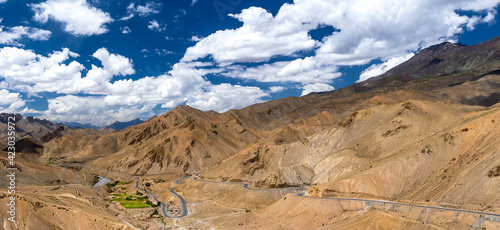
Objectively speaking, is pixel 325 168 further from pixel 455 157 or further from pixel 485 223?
pixel 485 223

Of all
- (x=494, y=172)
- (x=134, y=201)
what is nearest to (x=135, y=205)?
(x=134, y=201)

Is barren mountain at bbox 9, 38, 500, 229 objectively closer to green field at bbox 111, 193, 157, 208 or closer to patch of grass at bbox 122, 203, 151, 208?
patch of grass at bbox 122, 203, 151, 208

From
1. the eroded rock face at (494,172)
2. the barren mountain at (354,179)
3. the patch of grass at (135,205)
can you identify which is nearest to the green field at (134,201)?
the patch of grass at (135,205)

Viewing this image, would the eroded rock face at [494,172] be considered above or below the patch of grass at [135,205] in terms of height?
above

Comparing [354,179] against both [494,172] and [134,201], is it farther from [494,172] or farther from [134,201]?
[134,201]

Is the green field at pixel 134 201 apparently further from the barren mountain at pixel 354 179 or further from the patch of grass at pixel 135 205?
the barren mountain at pixel 354 179

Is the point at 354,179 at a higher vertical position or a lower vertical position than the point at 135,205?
higher

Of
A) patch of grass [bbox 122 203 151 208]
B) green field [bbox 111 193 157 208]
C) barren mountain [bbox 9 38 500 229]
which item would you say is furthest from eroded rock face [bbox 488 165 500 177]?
patch of grass [bbox 122 203 151 208]

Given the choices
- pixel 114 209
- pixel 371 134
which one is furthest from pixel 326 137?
pixel 114 209
